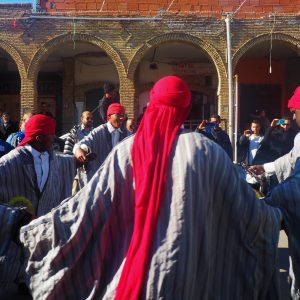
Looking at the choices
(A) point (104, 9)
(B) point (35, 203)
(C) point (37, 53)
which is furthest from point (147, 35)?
(B) point (35, 203)

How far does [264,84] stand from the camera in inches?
933

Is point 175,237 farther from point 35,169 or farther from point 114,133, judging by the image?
point 114,133

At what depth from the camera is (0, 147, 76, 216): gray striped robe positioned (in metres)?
5.59

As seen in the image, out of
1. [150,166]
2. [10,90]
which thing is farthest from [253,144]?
[10,90]

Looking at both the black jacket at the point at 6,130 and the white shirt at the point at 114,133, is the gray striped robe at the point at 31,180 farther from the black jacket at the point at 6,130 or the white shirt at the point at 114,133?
the black jacket at the point at 6,130

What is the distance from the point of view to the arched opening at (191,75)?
23.6 meters

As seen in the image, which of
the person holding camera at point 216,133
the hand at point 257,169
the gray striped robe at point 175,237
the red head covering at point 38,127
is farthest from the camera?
the person holding camera at point 216,133

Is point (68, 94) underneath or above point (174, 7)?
underneath

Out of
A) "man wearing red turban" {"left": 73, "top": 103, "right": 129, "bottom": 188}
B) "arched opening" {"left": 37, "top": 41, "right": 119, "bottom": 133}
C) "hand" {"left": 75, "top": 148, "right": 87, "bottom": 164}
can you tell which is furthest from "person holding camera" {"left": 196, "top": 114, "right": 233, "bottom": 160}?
"arched opening" {"left": 37, "top": 41, "right": 119, "bottom": 133}

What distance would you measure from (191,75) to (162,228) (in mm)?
21030

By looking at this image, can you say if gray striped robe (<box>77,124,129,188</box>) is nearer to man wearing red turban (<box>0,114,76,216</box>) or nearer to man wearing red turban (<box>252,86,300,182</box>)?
man wearing red turban (<box>0,114,76,216</box>)

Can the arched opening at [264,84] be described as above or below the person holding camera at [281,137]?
above

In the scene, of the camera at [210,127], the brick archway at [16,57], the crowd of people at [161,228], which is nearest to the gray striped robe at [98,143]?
the crowd of people at [161,228]

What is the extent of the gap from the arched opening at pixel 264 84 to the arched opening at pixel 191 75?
44.6 inches
